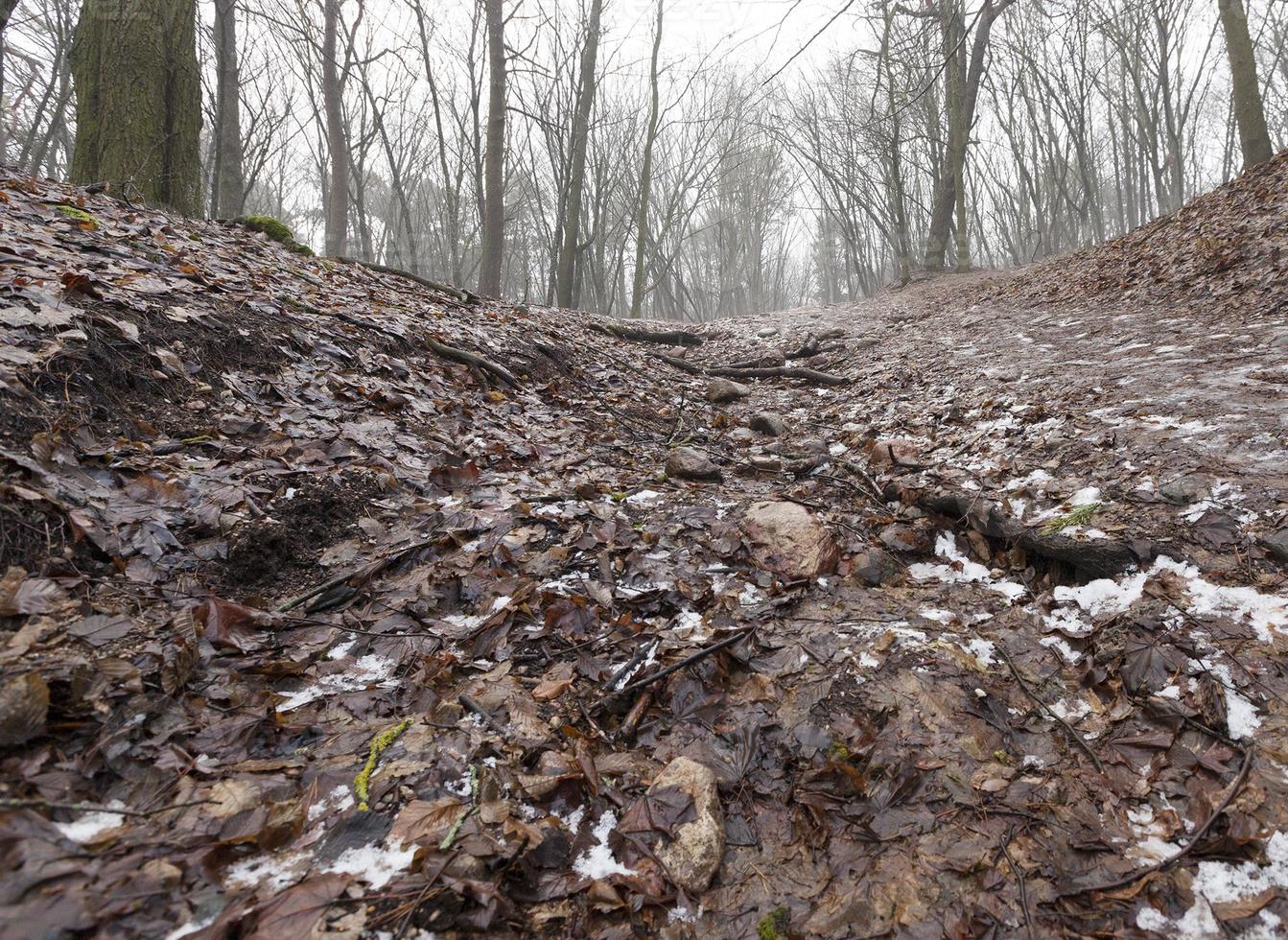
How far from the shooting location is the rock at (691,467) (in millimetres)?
3863

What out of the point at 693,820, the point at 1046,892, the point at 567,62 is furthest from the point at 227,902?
the point at 567,62

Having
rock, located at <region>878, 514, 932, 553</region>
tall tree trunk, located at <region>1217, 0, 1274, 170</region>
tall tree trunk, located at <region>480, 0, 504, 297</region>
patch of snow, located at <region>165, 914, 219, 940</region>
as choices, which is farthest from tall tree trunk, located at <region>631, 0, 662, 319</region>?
patch of snow, located at <region>165, 914, 219, 940</region>

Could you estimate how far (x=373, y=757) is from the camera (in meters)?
1.59

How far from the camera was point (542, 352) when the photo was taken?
5.84 metres

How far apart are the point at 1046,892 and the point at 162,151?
797 centimetres

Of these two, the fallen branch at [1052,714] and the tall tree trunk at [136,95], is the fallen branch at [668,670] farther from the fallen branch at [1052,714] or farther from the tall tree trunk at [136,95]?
the tall tree trunk at [136,95]

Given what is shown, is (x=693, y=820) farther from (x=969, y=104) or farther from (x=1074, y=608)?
(x=969, y=104)

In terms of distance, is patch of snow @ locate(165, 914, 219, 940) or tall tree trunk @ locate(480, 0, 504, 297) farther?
tall tree trunk @ locate(480, 0, 504, 297)

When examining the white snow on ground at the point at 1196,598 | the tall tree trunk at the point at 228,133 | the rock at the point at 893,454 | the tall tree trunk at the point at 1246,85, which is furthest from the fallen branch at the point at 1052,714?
the tall tree trunk at the point at 228,133

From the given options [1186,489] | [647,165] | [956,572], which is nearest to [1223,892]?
[956,572]

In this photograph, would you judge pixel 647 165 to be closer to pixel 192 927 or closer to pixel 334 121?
pixel 334 121

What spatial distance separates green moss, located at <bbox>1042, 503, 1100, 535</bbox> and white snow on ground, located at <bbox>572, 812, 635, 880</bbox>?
230cm

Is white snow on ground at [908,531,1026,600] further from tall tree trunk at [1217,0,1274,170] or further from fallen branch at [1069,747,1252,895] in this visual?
tall tree trunk at [1217,0,1274,170]

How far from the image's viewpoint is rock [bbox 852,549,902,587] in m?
2.70
